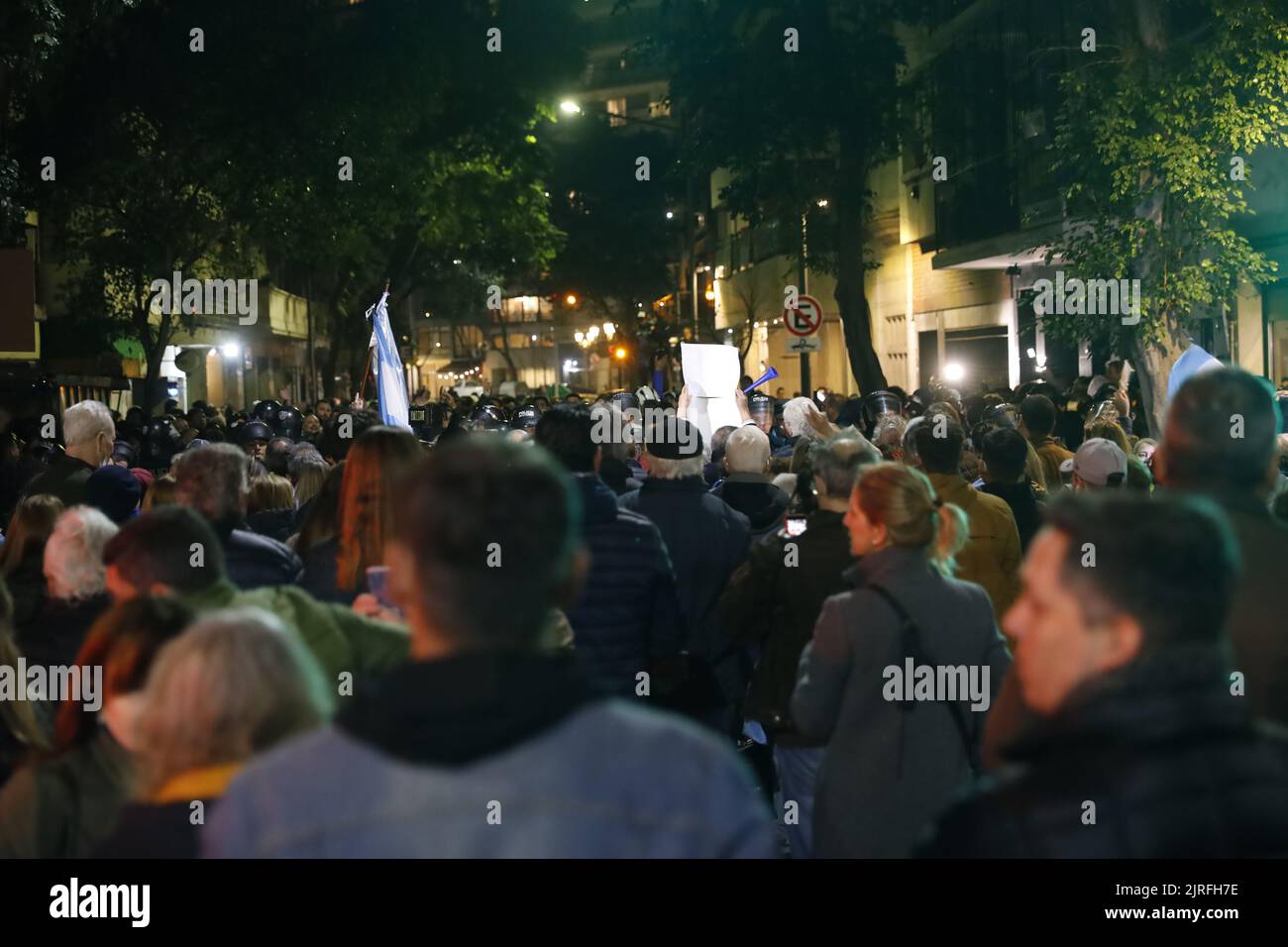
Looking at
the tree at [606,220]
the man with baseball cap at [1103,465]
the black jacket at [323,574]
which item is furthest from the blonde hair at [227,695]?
the tree at [606,220]

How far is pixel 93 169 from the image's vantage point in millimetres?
24875

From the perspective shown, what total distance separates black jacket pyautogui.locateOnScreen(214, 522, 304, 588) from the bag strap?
6.78ft

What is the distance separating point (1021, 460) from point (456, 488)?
215 inches

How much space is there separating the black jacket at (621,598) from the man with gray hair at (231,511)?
1.04 metres

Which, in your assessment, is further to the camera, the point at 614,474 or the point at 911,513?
the point at 614,474

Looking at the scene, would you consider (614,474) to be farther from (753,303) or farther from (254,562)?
(753,303)

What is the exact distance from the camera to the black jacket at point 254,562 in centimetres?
556

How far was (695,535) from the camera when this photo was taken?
6645 mm

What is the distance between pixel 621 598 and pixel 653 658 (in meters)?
0.29

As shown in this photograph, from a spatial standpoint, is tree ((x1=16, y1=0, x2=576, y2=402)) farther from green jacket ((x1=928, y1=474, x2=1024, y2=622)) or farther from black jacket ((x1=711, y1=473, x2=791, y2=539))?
green jacket ((x1=928, y1=474, x2=1024, y2=622))

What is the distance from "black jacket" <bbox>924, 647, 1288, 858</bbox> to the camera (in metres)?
2.32

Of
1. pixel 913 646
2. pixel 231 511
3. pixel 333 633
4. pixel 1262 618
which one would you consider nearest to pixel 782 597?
pixel 913 646
